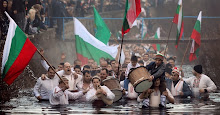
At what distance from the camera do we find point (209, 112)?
46.4 ft

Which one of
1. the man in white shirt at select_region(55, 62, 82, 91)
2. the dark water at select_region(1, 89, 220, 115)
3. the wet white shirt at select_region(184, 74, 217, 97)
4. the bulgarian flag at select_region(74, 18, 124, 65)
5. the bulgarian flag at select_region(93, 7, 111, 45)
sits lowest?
the dark water at select_region(1, 89, 220, 115)

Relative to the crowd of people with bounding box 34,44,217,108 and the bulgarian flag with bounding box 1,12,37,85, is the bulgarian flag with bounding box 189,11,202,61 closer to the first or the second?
the crowd of people with bounding box 34,44,217,108

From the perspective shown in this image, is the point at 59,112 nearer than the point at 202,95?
Yes

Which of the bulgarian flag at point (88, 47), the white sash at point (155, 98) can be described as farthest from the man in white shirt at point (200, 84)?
the white sash at point (155, 98)

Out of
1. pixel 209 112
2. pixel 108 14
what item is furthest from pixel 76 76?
pixel 108 14

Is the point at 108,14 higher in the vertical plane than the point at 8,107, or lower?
higher

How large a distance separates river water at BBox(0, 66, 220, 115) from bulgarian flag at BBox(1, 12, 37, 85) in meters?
0.86

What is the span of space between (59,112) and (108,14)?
30.9 m

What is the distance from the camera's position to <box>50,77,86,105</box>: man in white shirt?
1509 centimetres

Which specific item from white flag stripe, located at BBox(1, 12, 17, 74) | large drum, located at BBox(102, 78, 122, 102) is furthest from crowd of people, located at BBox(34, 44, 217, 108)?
white flag stripe, located at BBox(1, 12, 17, 74)

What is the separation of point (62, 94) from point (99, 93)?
3.72 ft

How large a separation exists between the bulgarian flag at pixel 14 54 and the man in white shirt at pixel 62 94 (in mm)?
1116

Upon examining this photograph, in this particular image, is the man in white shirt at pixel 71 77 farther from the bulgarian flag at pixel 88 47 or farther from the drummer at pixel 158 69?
the drummer at pixel 158 69

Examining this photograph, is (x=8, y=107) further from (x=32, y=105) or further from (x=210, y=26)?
(x=210, y=26)
